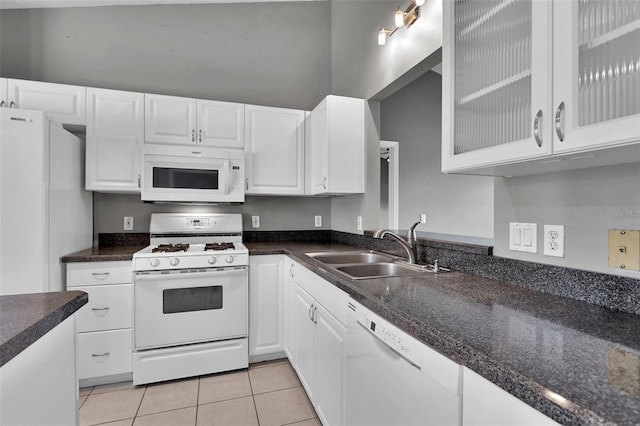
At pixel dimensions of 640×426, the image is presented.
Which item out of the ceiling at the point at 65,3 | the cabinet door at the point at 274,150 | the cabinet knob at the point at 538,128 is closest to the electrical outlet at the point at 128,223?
the cabinet door at the point at 274,150

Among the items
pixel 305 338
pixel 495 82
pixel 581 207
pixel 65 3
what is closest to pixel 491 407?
pixel 581 207

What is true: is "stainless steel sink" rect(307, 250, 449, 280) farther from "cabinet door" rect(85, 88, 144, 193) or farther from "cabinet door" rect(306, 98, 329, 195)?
"cabinet door" rect(85, 88, 144, 193)

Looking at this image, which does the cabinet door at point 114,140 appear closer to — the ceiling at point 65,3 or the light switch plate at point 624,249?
the ceiling at point 65,3

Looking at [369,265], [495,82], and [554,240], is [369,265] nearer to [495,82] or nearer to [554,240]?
[554,240]

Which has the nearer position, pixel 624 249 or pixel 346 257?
pixel 624 249

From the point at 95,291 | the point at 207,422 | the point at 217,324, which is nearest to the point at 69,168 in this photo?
the point at 95,291

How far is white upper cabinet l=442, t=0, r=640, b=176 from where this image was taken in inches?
29.7

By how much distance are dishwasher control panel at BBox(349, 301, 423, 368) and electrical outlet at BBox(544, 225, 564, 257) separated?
26.5 inches

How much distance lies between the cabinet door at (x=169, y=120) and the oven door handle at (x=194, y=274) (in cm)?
107

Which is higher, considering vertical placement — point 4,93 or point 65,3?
point 65,3

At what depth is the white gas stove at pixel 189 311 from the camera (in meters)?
2.16

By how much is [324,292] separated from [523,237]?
0.92 m

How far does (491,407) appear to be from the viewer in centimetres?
67

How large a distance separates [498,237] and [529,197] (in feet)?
0.72
